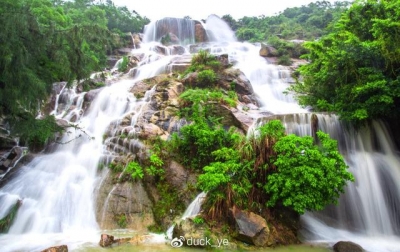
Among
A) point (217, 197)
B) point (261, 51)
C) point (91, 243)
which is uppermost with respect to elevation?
point (261, 51)

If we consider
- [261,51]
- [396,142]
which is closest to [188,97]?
[396,142]

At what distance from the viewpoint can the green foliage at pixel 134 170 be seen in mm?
8595

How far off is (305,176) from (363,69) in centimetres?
500

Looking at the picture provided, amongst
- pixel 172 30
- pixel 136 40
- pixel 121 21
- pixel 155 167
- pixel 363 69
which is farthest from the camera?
pixel 172 30

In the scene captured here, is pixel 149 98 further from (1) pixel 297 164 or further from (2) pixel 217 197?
(1) pixel 297 164

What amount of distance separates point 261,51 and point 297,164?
1867 centimetres

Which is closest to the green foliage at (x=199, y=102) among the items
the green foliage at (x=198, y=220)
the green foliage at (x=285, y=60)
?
the green foliage at (x=198, y=220)

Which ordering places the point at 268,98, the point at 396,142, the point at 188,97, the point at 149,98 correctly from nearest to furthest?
the point at 396,142 < the point at 188,97 < the point at 149,98 < the point at 268,98

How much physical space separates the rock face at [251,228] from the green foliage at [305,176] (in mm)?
596

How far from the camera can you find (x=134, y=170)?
8.81 meters

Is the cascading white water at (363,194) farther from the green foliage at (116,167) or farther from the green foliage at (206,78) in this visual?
the green foliage at (206,78)

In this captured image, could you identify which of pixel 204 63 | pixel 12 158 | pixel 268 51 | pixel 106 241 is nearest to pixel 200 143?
pixel 106 241

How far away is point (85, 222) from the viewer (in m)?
7.96

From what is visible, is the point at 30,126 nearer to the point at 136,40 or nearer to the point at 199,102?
the point at 199,102
